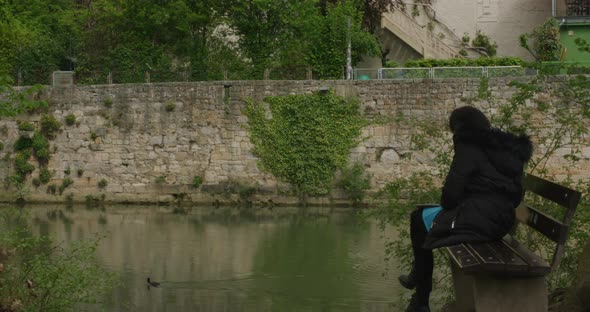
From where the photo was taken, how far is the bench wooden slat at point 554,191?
5.89m

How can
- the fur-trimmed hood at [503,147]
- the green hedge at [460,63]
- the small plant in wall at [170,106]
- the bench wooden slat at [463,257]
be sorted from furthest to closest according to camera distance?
the green hedge at [460,63] → the small plant in wall at [170,106] → the fur-trimmed hood at [503,147] → the bench wooden slat at [463,257]

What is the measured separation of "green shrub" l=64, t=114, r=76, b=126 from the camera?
2128 cm

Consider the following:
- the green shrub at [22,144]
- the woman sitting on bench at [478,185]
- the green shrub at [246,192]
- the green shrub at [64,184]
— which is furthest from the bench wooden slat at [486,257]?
the green shrub at [22,144]

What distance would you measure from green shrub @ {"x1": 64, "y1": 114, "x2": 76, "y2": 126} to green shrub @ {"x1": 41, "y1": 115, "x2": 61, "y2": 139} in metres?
0.17

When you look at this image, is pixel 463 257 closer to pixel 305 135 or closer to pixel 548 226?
pixel 548 226

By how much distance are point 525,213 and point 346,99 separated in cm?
1404

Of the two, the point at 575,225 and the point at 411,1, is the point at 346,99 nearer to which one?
the point at 411,1

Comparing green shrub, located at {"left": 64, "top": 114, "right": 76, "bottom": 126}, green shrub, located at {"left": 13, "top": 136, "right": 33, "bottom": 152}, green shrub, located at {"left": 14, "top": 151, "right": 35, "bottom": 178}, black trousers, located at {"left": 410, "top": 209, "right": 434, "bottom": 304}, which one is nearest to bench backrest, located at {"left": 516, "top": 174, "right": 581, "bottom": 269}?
black trousers, located at {"left": 410, "top": 209, "right": 434, "bottom": 304}

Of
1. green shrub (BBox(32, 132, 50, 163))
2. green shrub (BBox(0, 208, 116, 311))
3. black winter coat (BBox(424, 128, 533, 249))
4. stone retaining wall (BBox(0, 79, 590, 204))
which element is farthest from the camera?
green shrub (BBox(32, 132, 50, 163))

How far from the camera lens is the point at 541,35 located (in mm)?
27250

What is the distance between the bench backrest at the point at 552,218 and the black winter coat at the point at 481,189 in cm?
20

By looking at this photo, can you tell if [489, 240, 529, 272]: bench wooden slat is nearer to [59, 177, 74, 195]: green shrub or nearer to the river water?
the river water

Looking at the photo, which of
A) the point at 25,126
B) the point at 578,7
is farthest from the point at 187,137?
the point at 578,7

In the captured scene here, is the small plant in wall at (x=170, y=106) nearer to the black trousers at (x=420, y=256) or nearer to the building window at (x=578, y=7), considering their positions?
the building window at (x=578, y=7)
